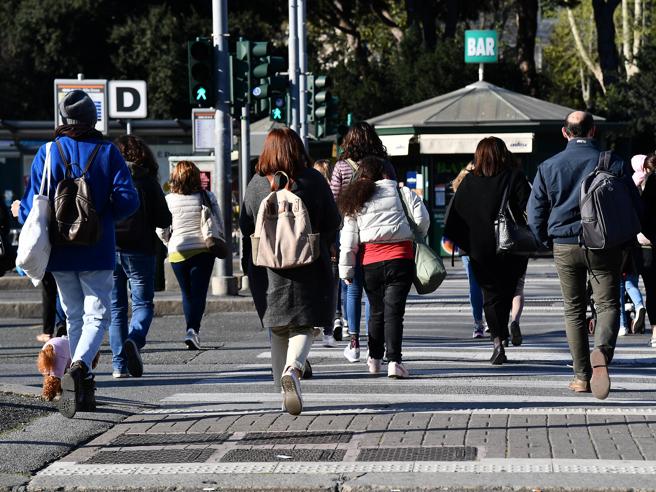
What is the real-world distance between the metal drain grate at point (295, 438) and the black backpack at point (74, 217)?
4.60ft

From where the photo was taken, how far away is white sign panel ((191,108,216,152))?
63.2ft

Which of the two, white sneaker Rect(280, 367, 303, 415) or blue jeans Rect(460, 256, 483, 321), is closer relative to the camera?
white sneaker Rect(280, 367, 303, 415)

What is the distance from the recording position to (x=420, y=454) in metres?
6.29

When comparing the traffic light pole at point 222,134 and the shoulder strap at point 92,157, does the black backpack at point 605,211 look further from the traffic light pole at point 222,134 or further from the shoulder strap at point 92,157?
the traffic light pole at point 222,134

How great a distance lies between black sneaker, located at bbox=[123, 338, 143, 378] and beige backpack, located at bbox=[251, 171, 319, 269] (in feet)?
7.09

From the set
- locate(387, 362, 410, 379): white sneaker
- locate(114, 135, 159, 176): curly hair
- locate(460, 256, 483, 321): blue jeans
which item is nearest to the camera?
locate(387, 362, 410, 379): white sneaker

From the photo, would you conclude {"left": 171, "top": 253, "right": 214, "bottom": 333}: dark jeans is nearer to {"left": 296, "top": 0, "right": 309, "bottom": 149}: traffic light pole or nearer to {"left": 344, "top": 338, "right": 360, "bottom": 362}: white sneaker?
{"left": 344, "top": 338, "right": 360, "bottom": 362}: white sneaker

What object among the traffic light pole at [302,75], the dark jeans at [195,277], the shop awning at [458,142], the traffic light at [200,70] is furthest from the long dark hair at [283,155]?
the traffic light pole at [302,75]

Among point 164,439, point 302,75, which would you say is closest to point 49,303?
point 164,439

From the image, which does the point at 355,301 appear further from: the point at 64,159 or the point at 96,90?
the point at 96,90

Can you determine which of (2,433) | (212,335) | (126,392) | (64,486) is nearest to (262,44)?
(212,335)

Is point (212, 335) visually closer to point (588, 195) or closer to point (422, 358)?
point (422, 358)

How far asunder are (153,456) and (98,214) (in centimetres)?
162

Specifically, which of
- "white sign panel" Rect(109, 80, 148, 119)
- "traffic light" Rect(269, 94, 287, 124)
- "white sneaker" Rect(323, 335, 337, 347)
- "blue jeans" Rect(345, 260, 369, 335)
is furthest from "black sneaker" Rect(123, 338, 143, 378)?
"traffic light" Rect(269, 94, 287, 124)
